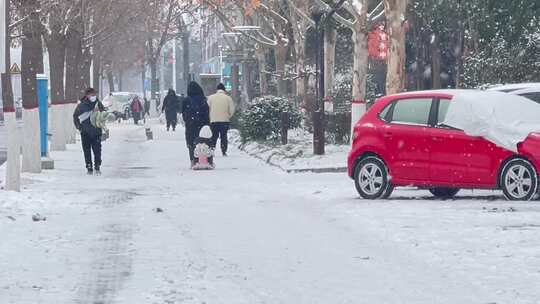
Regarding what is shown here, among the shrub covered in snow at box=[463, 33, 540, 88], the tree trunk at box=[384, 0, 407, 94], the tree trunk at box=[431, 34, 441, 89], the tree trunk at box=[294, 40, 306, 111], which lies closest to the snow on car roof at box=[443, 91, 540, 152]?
the tree trunk at box=[384, 0, 407, 94]

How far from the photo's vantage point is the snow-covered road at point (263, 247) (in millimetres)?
10062

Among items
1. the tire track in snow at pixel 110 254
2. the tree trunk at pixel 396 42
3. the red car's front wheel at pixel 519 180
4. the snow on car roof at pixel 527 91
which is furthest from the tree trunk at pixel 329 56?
the red car's front wheel at pixel 519 180

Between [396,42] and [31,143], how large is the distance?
784 centimetres

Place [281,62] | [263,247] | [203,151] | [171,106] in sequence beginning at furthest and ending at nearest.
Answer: [171,106]
[281,62]
[203,151]
[263,247]

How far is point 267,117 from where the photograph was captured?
36000 mm

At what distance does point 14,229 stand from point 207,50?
126 m

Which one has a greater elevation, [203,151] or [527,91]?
[527,91]

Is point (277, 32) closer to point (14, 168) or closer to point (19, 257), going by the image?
point (14, 168)

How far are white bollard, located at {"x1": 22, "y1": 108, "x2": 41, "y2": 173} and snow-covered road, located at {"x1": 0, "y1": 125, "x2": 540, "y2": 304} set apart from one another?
11.8ft

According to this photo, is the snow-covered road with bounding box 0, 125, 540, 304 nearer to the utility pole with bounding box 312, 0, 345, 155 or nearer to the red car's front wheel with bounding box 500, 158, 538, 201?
the red car's front wheel with bounding box 500, 158, 538, 201

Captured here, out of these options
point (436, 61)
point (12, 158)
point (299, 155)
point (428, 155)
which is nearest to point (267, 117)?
point (299, 155)

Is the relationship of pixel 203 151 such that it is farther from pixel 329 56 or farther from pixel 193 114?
pixel 329 56

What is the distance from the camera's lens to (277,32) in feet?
161

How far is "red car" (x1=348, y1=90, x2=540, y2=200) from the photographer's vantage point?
17.3 meters
